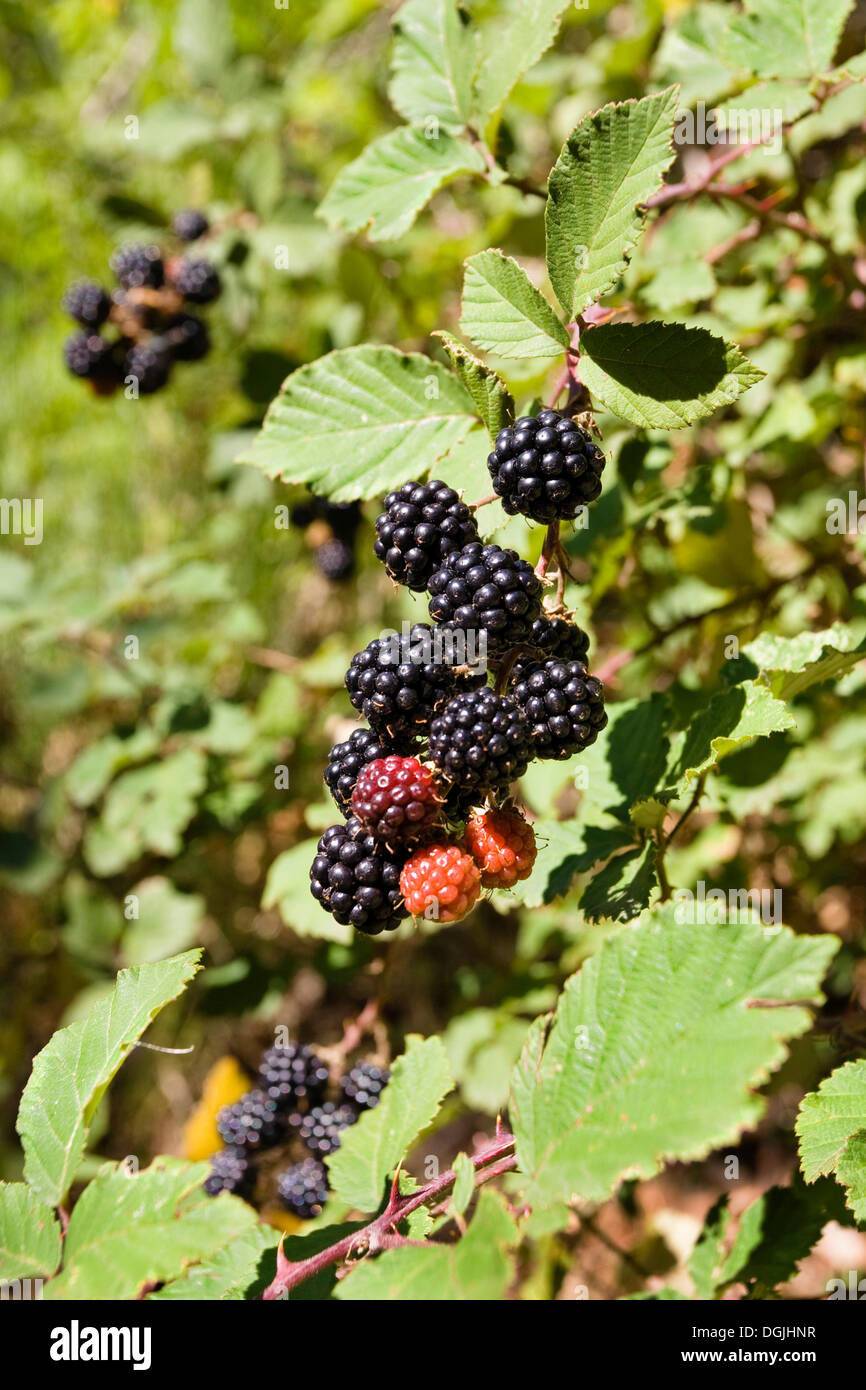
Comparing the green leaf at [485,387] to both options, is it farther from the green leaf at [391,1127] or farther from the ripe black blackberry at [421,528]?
the green leaf at [391,1127]

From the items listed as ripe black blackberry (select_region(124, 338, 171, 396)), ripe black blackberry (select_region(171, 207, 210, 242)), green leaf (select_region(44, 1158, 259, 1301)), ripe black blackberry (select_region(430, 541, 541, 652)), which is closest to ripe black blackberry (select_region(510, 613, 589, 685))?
ripe black blackberry (select_region(430, 541, 541, 652))

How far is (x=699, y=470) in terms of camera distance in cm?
189

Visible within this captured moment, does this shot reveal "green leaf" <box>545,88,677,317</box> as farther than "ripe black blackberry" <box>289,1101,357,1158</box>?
No

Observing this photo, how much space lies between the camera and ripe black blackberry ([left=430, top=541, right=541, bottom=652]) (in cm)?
112

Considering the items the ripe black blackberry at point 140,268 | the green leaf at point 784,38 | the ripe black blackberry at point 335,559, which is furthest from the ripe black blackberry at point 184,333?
the green leaf at point 784,38

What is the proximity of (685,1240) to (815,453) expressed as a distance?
7.91ft

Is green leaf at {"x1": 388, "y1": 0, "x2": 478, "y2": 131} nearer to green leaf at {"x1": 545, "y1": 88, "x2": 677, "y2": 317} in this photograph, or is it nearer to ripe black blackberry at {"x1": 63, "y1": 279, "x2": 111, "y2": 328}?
green leaf at {"x1": 545, "y1": 88, "x2": 677, "y2": 317}

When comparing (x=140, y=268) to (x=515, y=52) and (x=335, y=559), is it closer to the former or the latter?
(x=335, y=559)

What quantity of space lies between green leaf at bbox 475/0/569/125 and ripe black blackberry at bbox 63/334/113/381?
138cm

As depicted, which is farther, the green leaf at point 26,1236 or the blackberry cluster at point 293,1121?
the blackberry cluster at point 293,1121

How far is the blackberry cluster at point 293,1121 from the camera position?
1.72 metres

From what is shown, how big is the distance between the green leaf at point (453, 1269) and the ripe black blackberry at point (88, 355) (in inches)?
93.2

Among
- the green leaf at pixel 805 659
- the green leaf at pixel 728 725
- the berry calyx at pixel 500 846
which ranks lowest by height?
the berry calyx at pixel 500 846
